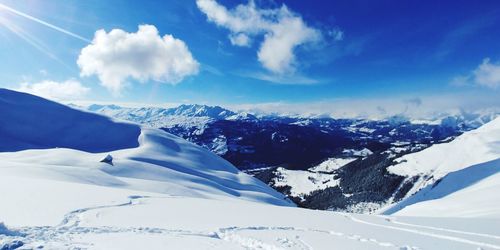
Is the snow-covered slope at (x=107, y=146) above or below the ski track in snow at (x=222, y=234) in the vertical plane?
above

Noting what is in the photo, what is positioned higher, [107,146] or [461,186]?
[107,146]

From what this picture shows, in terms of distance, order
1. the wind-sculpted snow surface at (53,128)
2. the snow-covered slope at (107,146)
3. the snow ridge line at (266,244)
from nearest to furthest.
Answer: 1. the snow ridge line at (266,244)
2. the snow-covered slope at (107,146)
3. the wind-sculpted snow surface at (53,128)

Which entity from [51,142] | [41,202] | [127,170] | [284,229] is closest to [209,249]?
[284,229]

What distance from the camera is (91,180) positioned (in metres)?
51.6

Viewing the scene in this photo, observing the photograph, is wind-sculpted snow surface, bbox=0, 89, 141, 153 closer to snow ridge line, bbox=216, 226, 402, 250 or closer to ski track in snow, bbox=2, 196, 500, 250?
ski track in snow, bbox=2, 196, 500, 250

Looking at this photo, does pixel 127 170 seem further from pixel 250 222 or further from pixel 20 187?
pixel 250 222

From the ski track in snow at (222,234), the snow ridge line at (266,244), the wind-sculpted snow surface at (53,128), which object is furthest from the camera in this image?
the wind-sculpted snow surface at (53,128)

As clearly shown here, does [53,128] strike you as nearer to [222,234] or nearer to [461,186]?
[222,234]

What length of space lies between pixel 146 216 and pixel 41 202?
297 inches

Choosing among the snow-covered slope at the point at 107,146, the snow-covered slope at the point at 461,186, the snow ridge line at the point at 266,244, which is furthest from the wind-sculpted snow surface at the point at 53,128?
the snow ridge line at the point at 266,244

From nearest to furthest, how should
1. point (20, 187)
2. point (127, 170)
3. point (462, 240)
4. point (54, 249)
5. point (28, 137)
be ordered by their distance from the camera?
point (54, 249) → point (462, 240) → point (20, 187) → point (127, 170) → point (28, 137)

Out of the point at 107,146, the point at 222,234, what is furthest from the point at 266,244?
the point at 107,146

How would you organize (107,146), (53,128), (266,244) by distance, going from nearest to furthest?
(266,244), (107,146), (53,128)

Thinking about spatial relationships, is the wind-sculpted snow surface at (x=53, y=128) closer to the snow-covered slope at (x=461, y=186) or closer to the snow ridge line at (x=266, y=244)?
the snow-covered slope at (x=461, y=186)
